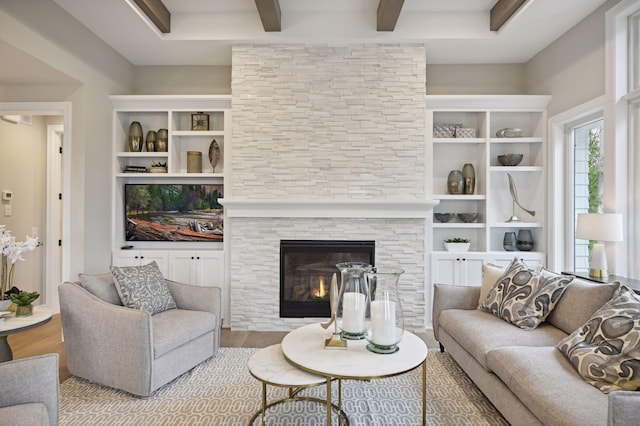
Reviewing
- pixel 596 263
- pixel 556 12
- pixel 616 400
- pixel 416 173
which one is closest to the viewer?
pixel 616 400

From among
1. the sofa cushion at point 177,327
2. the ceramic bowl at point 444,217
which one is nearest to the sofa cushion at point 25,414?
the sofa cushion at point 177,327

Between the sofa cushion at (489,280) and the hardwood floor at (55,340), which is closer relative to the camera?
the sofa cushion at (489,280)

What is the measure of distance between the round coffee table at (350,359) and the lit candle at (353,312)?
8cm

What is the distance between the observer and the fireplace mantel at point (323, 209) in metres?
3.67

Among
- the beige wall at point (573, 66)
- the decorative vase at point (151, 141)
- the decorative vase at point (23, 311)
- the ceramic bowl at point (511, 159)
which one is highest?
the beige wall at point (573, 66)

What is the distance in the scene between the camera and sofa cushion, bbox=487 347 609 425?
1476 mm

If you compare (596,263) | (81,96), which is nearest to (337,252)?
(596,263)

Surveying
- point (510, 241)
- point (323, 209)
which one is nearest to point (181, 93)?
point (323, 209)

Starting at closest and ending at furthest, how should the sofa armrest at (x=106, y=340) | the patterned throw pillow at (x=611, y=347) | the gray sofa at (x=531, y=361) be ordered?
1. the gray sofa at (x=531, y=361)
2. the patterned throw pillow at (x=611, y=347)
3. the sofa armrest at (x=106, y=340)

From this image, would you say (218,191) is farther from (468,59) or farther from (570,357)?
(570,357)

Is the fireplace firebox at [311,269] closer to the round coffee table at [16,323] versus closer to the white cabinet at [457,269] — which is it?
the white cabinet at [457,269]

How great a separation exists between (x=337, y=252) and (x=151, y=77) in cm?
301

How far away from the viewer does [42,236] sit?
173 inches

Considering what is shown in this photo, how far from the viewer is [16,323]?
2.16m
